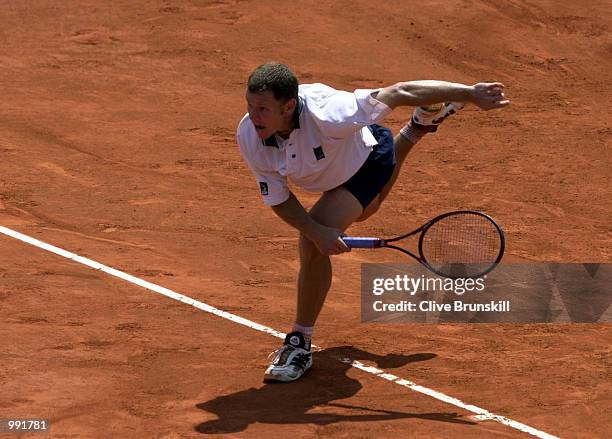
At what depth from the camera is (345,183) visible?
7441mm

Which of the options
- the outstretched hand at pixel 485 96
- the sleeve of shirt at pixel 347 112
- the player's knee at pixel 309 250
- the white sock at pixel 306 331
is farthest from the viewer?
the white sock at pixel 306 331

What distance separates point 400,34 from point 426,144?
3335mm

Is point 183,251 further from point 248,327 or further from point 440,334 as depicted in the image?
point 440,334

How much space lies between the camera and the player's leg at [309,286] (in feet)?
24.1

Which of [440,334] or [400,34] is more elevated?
[400,34]

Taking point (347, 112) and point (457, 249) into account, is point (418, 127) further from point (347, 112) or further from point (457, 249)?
point (347, 112)

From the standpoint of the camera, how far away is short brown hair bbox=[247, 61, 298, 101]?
22.6 ft

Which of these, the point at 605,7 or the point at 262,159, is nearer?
the point at 262,159

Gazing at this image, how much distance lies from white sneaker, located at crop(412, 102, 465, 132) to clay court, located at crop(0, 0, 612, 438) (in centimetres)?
142

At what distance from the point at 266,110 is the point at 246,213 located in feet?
11.7

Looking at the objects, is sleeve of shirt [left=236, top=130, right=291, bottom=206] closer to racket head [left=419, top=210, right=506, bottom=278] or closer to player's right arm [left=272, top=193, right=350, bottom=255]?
player's right arm [left=272, top=193, right=350, bottom=255]

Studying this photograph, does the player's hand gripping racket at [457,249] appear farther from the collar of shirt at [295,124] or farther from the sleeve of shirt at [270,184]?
the collar of shirt at [295,124]

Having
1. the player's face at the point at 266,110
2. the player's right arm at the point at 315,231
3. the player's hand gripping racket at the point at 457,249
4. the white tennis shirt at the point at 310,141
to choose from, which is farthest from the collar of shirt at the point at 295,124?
the player's hand gripping racket at the point at 457,249

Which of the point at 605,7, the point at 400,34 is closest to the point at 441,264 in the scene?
the point at 400,34
